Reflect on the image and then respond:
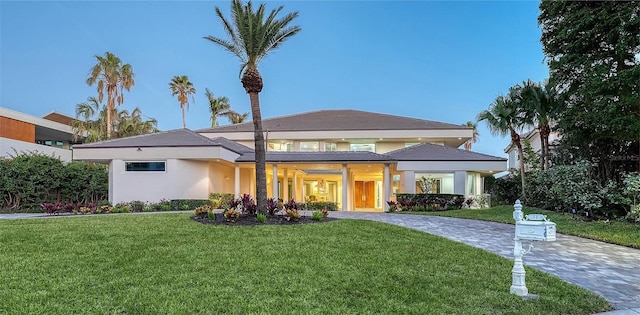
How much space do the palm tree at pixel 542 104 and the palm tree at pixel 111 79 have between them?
3172cm

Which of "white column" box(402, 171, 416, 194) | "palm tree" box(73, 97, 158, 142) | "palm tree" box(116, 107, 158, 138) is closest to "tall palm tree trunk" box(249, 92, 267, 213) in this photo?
"white column" box(402, 171, 416, 194)

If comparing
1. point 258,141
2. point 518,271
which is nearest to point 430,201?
point 258,141

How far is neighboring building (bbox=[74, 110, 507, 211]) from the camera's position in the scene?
2102 centimetres

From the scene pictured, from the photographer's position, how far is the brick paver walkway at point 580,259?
6.01m

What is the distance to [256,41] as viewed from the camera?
484 inches

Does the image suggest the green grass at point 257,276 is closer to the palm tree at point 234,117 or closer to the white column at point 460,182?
the white column at point 460,182

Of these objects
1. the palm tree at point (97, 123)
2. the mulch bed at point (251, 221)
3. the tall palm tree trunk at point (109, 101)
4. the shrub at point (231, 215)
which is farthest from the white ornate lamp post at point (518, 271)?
the palm tree at point (97, 123)

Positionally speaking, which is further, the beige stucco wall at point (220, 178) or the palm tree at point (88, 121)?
the palm tree at point (88, 121)

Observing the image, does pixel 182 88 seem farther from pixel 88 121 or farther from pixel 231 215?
pixel 231 215

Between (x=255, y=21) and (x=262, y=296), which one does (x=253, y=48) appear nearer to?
(x=255, y=21)

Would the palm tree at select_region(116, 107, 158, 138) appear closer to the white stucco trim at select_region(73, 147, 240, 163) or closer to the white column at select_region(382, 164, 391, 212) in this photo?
the white stucco trim at select_region(73, 147, 240, 163)

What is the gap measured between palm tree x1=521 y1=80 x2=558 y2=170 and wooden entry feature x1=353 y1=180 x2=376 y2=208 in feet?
45.9

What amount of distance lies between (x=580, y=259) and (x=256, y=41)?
35.4 feet

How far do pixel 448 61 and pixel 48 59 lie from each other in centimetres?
4904
